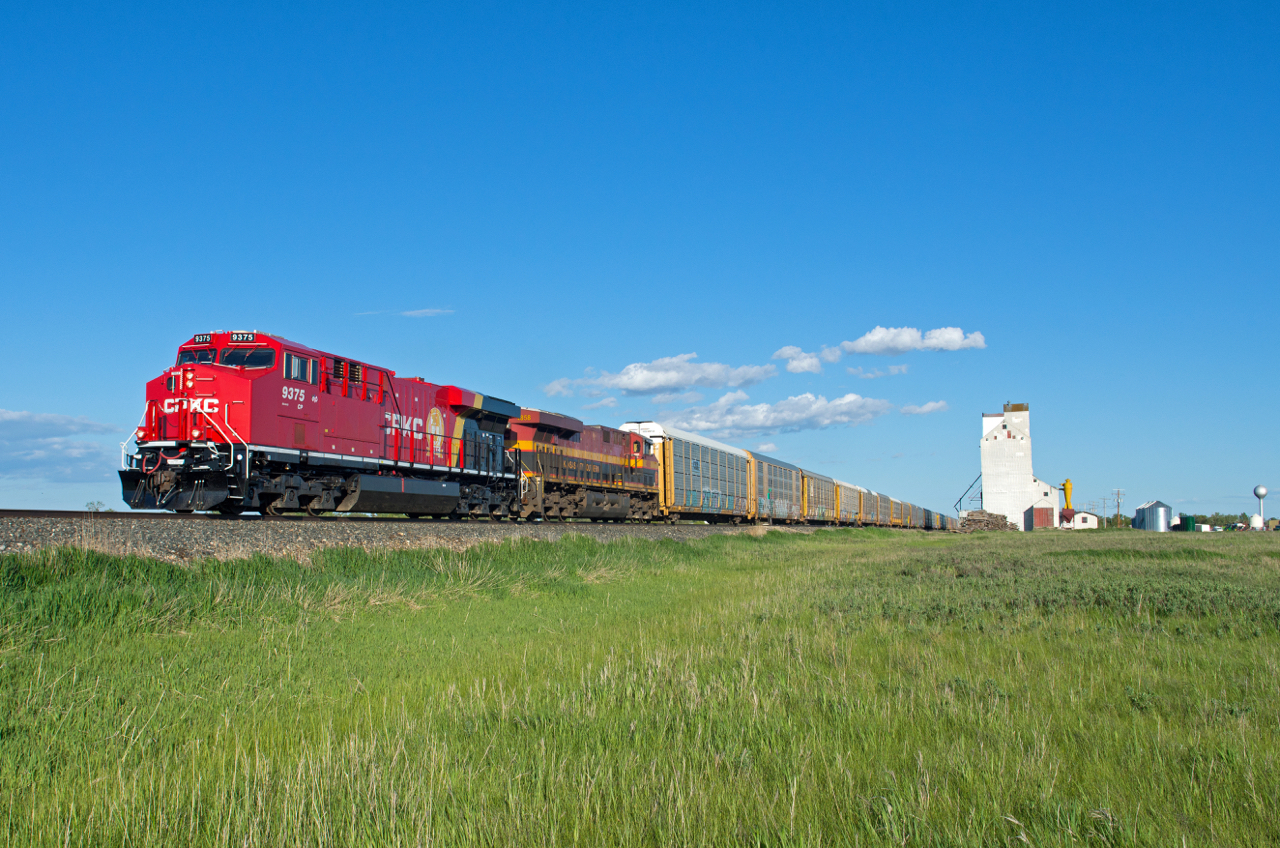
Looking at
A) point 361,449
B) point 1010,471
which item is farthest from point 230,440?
point 1010,471

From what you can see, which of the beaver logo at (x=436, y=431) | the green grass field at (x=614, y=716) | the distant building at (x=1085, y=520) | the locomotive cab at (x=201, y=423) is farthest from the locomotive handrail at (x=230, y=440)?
the distant building at (x=1085, y=520)

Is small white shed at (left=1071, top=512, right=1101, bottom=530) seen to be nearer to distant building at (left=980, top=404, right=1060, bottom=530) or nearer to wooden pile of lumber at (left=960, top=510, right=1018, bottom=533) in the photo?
distant building at (left=980, top=404, right=1060, bottom=530)

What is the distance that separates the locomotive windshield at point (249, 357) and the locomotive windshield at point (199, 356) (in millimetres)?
258

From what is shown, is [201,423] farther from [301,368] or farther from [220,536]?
[220,536]

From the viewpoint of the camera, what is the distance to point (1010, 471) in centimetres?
7112

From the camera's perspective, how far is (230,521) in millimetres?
13930

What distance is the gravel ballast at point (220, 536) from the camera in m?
10.8

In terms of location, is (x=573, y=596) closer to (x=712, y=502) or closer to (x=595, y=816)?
(x=595, y=816)

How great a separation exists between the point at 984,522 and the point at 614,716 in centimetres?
7042

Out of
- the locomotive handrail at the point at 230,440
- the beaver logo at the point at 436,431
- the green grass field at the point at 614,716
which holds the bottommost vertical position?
the green grass field at the point at 614,716

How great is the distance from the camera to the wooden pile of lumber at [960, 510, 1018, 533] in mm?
67750

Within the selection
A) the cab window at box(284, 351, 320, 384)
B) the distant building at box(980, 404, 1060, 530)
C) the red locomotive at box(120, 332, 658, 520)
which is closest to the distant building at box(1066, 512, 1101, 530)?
the distant building at box(980, 404, 1060, 530)

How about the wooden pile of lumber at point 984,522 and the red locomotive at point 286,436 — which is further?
the wooden pile of lumber at point 984,522

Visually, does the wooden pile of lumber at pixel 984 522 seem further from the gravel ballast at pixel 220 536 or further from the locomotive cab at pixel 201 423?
the locomotive cab at pixel 201 423
